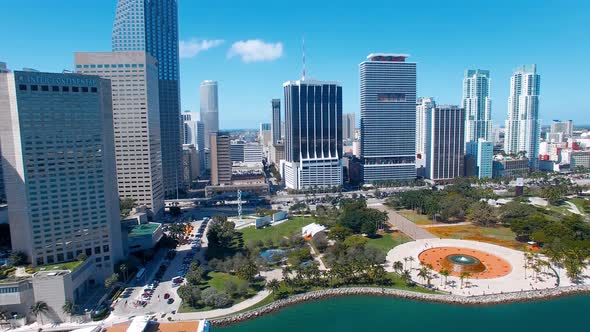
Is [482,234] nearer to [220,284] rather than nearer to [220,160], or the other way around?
[220,284]

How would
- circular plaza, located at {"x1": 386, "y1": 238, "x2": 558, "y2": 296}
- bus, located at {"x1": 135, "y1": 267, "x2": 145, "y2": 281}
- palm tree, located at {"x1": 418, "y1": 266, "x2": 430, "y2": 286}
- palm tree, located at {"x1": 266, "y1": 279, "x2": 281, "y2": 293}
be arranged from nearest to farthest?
1. palm tree, located at {"x1": 266, "y1": 279, "x2": 281, "y2": 293}
2. circular plaza, located at {"x1": 386, "y1": 238, "x2": 558, "y2": 296}
3. palm tree, located at {"x1": 418, "y1": 266, "x2": 430, "y2": 286}
4. bus, located at {"x1": 135, "y1": 267, "x2": 145, "y2": 281}

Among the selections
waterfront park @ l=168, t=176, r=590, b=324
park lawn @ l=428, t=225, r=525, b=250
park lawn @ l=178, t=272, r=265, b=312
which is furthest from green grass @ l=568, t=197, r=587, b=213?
park lawn @ l=178, t=272, r=265, b=312

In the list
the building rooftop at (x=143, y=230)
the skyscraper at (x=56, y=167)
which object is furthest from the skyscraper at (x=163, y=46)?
the skyscraper at (x=56, y=167)

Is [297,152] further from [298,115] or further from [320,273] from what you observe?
[320,273]

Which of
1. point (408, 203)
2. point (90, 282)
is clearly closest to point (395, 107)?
point (408, 203)

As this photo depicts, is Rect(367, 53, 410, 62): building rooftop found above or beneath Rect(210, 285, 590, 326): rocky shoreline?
above

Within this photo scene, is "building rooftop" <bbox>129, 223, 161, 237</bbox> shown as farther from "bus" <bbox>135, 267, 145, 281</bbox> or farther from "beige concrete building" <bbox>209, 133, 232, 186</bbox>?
"beige concrete building" <bbox>209, 133, 232, 186</bbox>

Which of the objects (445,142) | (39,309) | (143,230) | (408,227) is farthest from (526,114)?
(39,309)
